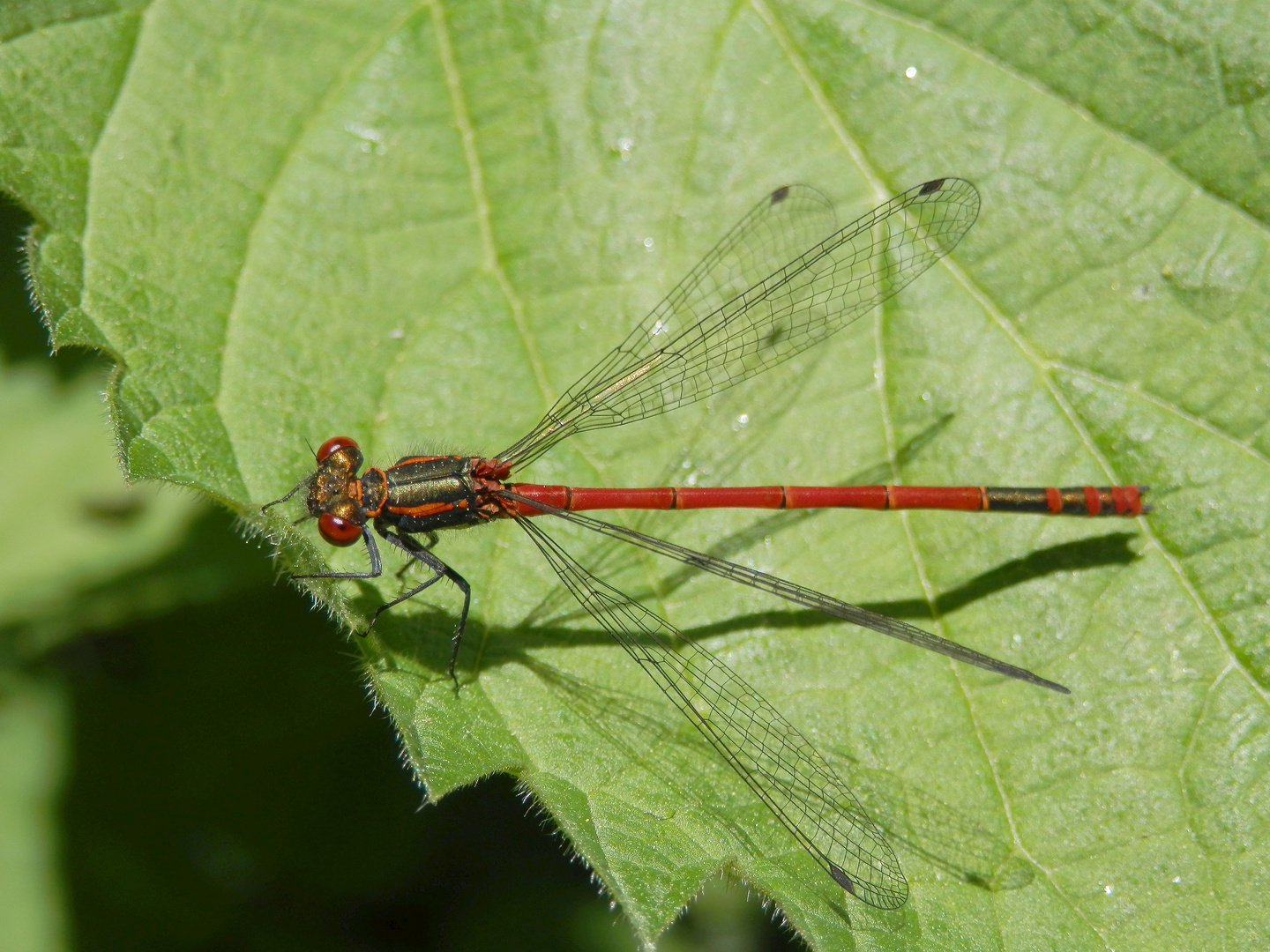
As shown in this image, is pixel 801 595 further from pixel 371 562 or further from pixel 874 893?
pixel 371 562

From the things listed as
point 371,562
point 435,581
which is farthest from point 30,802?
point 435,581

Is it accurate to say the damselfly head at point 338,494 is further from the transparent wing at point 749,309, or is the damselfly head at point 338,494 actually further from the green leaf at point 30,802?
the green leaf at point 30,802

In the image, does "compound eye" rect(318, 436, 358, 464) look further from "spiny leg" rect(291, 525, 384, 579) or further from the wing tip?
the wing tip

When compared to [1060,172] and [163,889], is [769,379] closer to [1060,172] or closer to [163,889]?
[1060,172]

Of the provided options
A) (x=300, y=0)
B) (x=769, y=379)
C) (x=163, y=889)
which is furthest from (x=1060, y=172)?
(x=163, y=889)

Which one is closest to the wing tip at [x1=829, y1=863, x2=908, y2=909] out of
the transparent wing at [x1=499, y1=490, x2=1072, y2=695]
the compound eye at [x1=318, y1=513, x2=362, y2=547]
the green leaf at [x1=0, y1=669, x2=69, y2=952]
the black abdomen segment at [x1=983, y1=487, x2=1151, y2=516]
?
the transparent wing at [x1=499, y1=490, x2=1072, y2=695]

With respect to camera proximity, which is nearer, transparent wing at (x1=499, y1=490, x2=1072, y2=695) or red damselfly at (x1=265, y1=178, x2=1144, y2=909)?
transparent wing at (x1=499, y1=490, x2=1072, y2=695)

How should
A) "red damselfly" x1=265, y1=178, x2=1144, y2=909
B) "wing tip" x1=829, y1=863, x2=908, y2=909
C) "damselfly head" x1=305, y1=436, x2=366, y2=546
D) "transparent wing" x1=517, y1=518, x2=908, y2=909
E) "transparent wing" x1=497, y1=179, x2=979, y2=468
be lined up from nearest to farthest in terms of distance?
1. "wing tip" x1=829, y1=863, x2=908, y2=909
2. "transparent wing" x1=517, y1=518, x2=908, y2=909
3. "red damselfly" x1=265, y1=178, x2=1144, y2=909
4. "damselfly head" x1=305, y1=436, x2=366, y2=546
5. "transparent wing" x1=497, y1=179, x2=979, y2=468

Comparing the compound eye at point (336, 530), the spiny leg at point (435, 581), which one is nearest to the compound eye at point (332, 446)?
the compound eye at point (336, 530)
